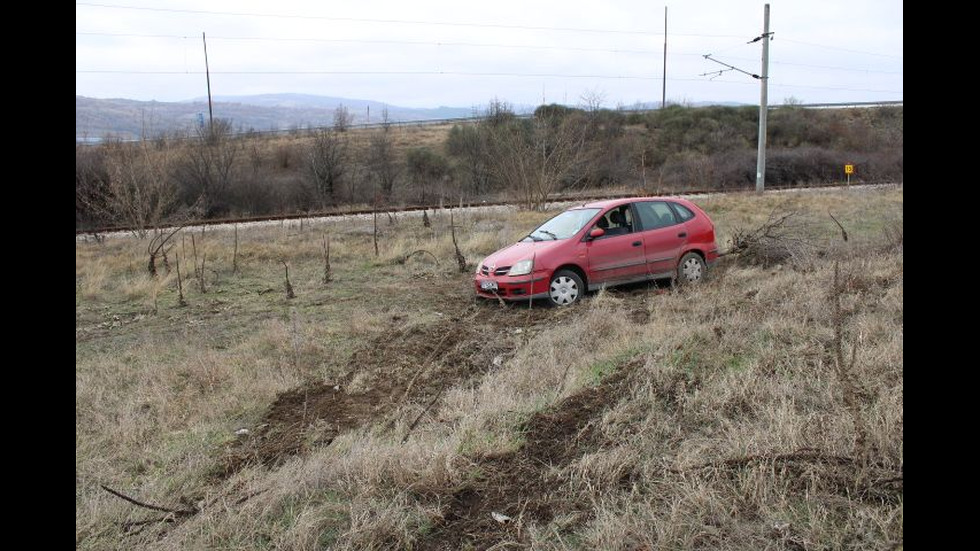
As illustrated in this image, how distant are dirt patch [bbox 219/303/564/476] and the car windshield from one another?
137 centimetres

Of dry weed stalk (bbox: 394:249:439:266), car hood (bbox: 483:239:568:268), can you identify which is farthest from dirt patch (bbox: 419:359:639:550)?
dry weed stalk (bbox: 394:249:439:266)

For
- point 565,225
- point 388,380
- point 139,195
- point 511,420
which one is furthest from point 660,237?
point 139,195

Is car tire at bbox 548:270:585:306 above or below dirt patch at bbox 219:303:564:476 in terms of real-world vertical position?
above

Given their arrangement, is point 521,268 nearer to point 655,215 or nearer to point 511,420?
point 655,215

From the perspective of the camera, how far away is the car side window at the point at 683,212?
428 inches

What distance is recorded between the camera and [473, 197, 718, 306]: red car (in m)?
9.84

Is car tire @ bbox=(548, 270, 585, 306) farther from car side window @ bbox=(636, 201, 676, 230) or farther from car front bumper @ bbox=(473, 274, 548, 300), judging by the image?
car side window @ bbox=(636, 201, 676, 230)

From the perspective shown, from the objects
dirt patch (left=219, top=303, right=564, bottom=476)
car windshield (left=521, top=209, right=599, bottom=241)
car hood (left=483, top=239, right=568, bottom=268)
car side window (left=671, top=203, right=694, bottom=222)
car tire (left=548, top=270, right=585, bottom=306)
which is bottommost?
dirt patch (left=219, top=303, right=564, bottom=476)

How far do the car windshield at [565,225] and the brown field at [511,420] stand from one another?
1145 mm

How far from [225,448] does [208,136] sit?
3142 centimetres

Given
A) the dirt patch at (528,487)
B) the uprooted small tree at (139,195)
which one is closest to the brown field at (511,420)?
the dirt patch at (528,487)

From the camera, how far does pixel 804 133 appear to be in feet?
161

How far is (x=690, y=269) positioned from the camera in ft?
35.4

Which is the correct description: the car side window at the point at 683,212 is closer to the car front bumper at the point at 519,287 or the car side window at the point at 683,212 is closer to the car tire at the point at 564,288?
the car tire at the point at 564,288
